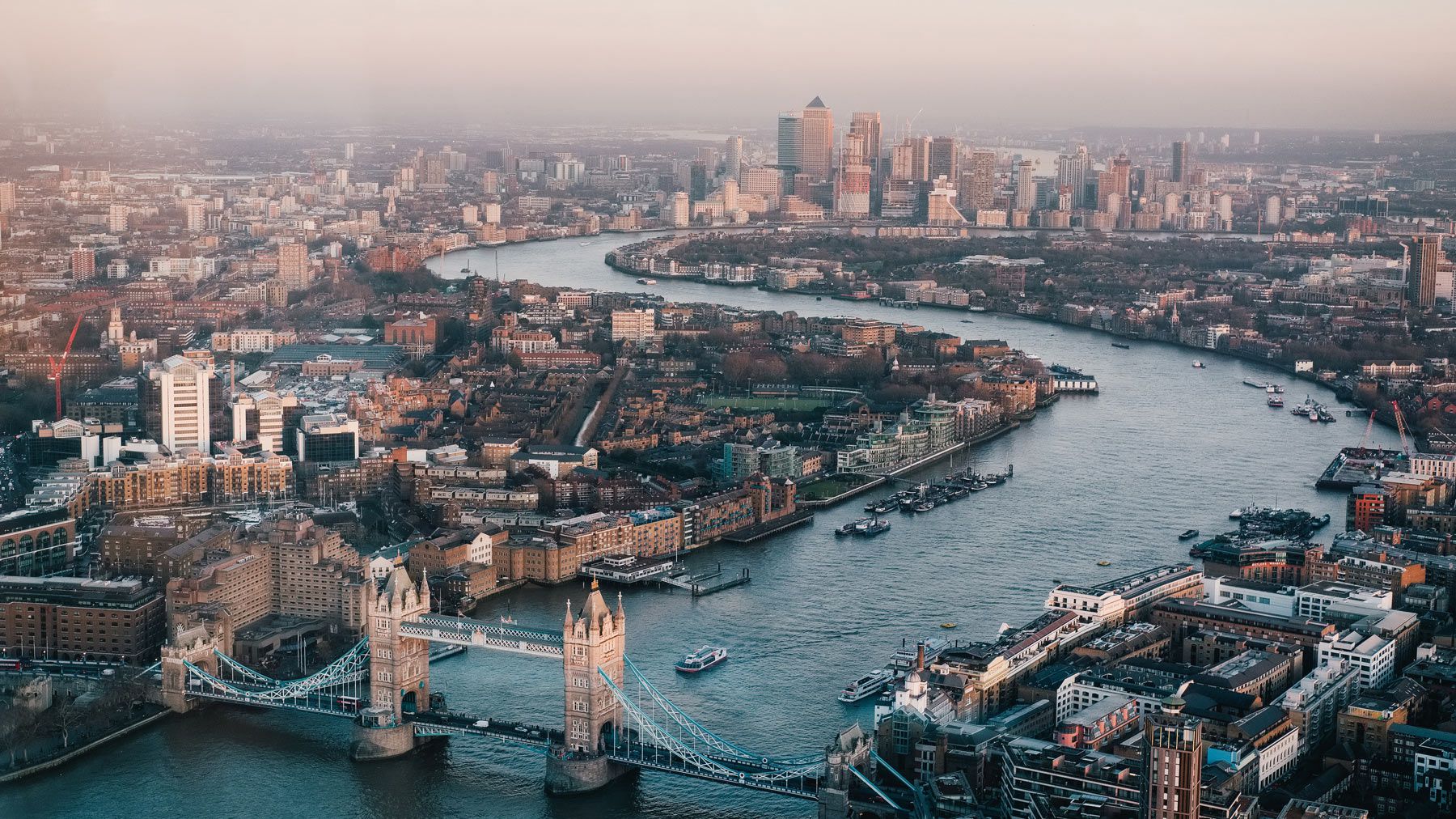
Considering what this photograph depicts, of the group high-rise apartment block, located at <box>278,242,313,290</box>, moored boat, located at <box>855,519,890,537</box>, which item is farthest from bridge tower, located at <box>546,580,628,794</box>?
high-rise apartment block, located at <box>278,242,313,290</box>

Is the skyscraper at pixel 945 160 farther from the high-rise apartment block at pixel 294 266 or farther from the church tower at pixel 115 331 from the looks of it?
the church tower at pixel 115 331

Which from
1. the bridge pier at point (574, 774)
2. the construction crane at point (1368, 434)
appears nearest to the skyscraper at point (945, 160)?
the construction crane at point (1368, 434)

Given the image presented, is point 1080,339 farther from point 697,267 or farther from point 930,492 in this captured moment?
point 930,492

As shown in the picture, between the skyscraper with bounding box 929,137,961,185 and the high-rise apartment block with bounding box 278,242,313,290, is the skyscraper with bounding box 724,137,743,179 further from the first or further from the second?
the high-rise apartment block with bounding box 278,242,313,290

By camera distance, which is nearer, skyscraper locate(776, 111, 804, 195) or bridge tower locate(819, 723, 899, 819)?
bridge tower locate(819, 723, 899, 819)

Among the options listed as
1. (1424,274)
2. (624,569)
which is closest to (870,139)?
(1424,274)
